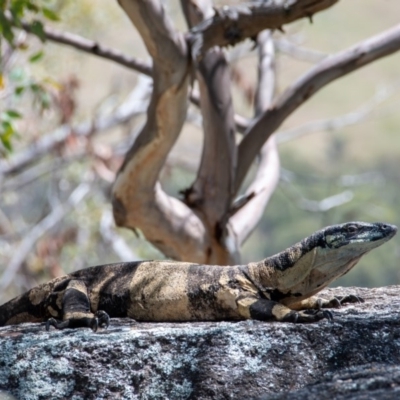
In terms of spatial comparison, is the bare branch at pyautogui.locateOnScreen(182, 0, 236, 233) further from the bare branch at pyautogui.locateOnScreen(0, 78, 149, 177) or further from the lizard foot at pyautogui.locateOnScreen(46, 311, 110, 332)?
the bare branch at pyautogui.locateOnScreen(0, 78, 149, 177)

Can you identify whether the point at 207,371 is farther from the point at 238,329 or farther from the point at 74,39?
the point at 74,39

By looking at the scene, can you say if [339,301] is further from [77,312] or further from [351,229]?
[77,312]

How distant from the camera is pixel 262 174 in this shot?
1016cm

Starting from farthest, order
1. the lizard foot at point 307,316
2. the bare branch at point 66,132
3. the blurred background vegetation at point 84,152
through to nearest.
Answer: the bare branch at point 66,132
the blurred background vegetation at point 84,152
the lizard foot at point 307,316

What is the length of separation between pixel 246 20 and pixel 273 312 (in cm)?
335

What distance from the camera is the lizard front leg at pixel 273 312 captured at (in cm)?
475

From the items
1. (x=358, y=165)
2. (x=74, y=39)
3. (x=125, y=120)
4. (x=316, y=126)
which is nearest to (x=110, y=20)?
(x=125, y=120)

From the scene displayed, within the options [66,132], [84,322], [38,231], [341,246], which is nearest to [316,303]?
[341,246]

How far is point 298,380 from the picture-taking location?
4262 millimetres

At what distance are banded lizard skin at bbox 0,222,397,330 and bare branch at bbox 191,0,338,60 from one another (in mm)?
2670

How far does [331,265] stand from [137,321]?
1169mm

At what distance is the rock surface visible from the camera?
4.32 metres

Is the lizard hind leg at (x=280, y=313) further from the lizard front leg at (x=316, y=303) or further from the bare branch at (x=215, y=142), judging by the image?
the bare branch at (x=215, y=142)

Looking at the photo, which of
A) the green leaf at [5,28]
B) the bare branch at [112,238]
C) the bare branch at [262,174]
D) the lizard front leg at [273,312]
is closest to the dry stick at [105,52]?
the bare branch at [262,174]
